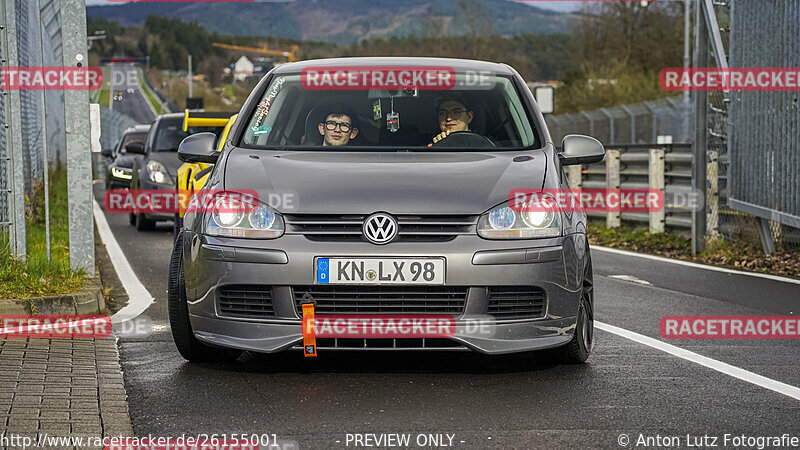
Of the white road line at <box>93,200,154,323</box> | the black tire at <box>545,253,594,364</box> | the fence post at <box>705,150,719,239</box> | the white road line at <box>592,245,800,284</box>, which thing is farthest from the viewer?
the fence post at <box>705,150,719,239</box>

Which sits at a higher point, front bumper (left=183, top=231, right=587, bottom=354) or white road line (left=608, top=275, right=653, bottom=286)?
front bumper (left=183, top=231, right=587, bottom=354)

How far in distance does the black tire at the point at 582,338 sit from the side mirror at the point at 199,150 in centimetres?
217

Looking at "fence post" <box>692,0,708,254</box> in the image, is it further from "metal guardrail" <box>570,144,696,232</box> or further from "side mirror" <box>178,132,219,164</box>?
"side mirror" <box>178,132,219,164</box>

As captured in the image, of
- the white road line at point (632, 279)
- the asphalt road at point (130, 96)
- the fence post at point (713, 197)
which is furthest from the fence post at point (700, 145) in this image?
the asphalt road at point (130, 96)

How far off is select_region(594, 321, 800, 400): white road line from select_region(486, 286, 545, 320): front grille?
3.63 feet

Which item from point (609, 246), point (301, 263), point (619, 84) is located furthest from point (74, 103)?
point (619, 84)

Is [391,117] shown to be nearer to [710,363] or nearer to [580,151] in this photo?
[580,151]

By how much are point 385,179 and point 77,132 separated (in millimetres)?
4005

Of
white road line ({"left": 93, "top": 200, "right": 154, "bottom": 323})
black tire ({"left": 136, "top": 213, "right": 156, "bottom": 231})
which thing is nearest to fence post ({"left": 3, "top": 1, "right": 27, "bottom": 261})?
white road line ({"left": 93, "top": 200, "right": 154, "bottom": 323})

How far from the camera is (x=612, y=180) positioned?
1841 cm

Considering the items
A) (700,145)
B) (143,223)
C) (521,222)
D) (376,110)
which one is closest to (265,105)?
(376,110)

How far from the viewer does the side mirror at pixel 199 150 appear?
285 inches

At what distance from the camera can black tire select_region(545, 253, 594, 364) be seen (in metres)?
6.57

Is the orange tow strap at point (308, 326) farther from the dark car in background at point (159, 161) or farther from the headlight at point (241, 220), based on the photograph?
the dark car in background at point (159, 161)
